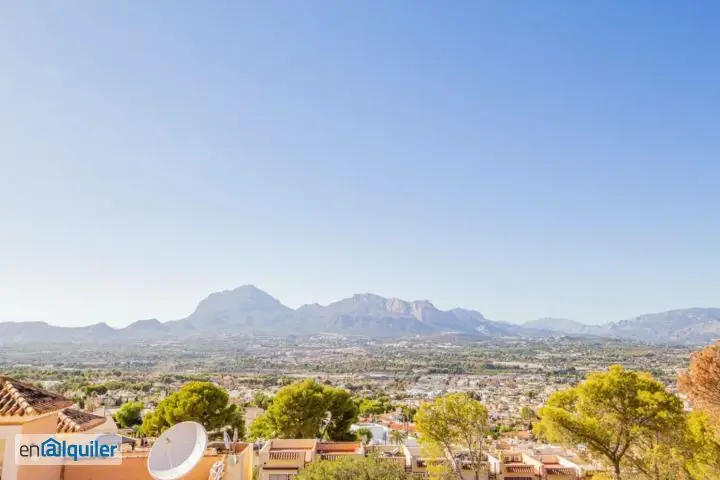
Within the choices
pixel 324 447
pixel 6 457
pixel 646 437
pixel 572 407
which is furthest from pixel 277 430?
pixel 6 457

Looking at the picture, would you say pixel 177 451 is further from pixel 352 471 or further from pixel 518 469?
pixel 518 469

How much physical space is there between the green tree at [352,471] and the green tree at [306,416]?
38.5ft

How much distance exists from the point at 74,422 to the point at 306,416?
17570 mm

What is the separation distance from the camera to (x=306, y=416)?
2417cm

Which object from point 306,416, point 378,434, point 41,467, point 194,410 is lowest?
point 378,434

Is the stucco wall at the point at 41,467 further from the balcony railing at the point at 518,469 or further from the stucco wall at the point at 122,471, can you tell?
the balcony railing at the point at 518,469

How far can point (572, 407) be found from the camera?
41.8 ft

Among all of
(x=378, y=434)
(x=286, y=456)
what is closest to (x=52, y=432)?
(x=286, y=456)

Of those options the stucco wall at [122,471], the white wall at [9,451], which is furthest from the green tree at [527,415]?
the white wall at [9,451]

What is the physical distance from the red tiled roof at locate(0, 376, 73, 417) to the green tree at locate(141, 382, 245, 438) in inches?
656

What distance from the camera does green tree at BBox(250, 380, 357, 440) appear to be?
947 inches

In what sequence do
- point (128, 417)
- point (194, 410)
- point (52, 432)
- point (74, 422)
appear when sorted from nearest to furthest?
1. point (52, 432)
2. point (74, 422)
3. point (194, 410)
4. point (128, 417)

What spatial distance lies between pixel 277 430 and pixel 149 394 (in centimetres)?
4595

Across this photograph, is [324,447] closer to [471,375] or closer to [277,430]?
[277,430]
